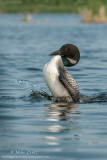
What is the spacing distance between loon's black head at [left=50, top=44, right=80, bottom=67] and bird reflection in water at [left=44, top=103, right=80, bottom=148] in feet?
2.56

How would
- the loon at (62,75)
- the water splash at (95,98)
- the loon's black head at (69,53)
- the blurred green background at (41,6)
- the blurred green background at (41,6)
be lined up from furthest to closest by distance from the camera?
the blurred green background at (41,6), the blurred green background at (41,6), the water splash at (95,98), the loon's black head at (69,53), the loon at (62,75)

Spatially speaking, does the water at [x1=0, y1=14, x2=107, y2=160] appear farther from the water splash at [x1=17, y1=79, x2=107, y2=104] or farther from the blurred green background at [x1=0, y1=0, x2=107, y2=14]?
the blurred green background at [x1=0, y1=0, x2=107, y2=14]

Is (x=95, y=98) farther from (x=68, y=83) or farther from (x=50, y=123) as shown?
(x=50, y=123)

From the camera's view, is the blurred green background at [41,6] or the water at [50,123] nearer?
the water at [50,123]

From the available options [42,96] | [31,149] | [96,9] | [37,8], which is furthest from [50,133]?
[37,8]

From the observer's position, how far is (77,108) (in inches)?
358

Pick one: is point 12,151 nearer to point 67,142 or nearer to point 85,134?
point 67,142

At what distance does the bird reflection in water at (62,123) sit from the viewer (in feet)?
20.9

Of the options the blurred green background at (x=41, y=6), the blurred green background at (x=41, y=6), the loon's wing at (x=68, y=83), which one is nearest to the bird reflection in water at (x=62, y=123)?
the loon's wing at (x=68, y=83)

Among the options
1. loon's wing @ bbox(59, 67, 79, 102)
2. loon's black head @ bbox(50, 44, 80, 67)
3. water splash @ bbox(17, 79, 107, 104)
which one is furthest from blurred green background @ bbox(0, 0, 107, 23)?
loon's wing @ bbox(59, 67, 79, 102)

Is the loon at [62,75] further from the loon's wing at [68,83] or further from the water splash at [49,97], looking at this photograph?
the water splash at [49,97]

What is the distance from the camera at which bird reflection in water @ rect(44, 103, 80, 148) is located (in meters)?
6.38

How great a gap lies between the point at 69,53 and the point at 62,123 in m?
2.41

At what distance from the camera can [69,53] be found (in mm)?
9602
